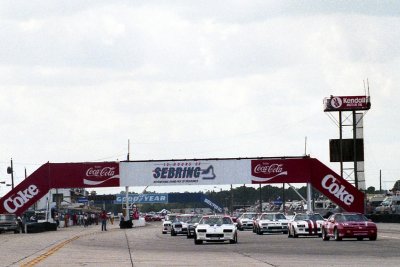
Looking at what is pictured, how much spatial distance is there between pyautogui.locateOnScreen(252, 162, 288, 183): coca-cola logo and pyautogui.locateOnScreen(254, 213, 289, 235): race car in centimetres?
1103

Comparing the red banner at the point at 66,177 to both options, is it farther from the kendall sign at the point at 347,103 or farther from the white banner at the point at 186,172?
the kendall sign at the point at 347,103

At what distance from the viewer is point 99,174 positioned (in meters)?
67.8

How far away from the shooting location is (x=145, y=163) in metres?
68.1

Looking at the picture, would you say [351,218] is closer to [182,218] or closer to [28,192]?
[182,218]

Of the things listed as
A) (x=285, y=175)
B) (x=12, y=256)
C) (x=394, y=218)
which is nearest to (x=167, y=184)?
(x=285, y=175)

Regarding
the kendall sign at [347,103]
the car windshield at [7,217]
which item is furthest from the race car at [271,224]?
the kendall sign at [347,103]

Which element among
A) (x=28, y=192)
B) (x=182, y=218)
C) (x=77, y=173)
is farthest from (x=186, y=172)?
(x=182, y=218)

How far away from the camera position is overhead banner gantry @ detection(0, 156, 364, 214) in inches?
2606

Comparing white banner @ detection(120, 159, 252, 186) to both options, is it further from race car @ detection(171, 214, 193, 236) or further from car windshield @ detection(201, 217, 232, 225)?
car windshield @ detection(201, 217, 232, 225)

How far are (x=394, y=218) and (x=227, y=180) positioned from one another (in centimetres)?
1662

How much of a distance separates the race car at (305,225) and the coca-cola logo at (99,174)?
22997 millimetres

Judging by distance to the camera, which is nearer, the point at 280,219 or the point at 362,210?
the point at 280,219

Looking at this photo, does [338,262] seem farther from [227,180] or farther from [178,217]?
[227,180]

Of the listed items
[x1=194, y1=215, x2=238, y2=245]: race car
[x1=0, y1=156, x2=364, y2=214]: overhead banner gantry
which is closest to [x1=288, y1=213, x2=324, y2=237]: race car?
[x1=194, y1=215, x2=238, y2=245]: race car
